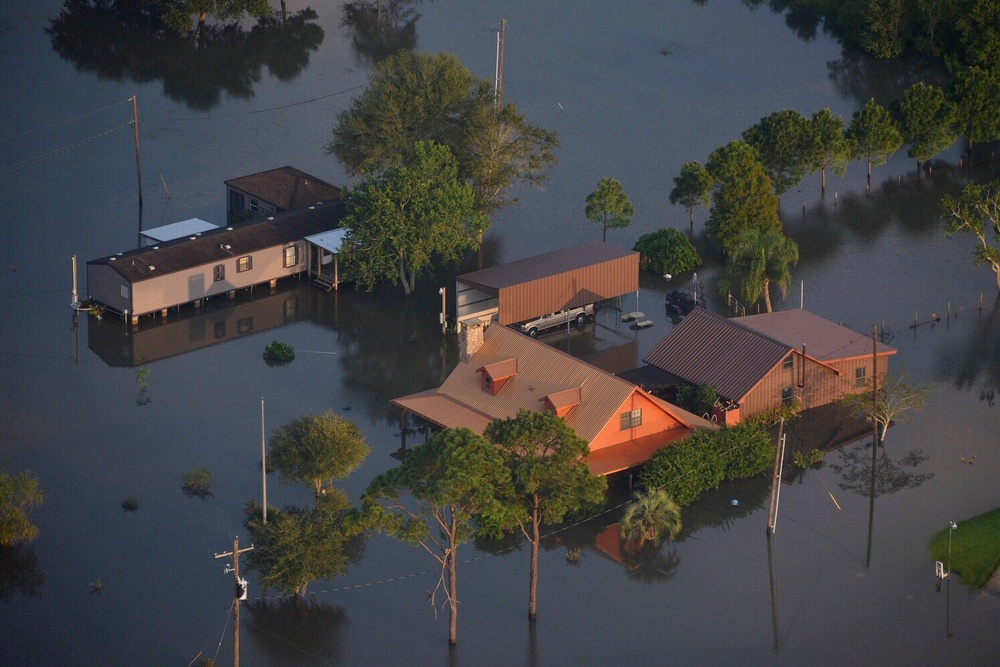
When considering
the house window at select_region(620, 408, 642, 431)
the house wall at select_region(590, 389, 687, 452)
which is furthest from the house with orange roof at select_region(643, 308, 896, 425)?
the house window at select_region(620, 408, 642, 431)

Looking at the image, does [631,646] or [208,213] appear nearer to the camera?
[631,646]

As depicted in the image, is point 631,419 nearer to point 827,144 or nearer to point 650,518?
point 650,518

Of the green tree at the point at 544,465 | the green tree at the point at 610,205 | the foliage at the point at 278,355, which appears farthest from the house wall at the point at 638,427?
the green tree at the point at 610,205

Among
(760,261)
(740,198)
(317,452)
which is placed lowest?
(317,452)

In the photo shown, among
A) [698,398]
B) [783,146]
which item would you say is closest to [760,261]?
[698,398]

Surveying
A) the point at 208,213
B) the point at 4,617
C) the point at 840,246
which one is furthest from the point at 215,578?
the point at 840,246

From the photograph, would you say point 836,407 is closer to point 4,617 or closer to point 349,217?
point 349,217
